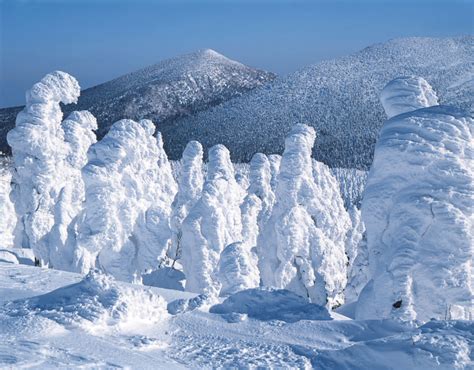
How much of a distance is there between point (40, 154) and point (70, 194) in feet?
7.45

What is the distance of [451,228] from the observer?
1138 centimetres

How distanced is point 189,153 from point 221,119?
138 meters

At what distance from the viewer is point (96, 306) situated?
902cm

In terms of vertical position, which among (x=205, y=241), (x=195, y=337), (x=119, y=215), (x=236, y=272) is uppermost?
(x=119, y=215)

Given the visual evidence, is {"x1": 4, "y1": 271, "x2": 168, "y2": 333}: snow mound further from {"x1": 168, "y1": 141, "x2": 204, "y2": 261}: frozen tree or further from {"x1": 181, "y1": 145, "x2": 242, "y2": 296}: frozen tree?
{"x1": 168, "y1": 141, "x2": 204, "y2": 261}: frozen tree

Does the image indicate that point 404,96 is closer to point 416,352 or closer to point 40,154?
point 416,352

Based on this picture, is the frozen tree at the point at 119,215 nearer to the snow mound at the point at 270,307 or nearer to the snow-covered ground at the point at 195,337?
the snow-covered ground at the point at 195,337

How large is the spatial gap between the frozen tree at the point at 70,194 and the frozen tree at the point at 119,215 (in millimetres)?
1220

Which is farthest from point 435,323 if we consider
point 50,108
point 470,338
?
point 50,108

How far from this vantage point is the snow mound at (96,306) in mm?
8734

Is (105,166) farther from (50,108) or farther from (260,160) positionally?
(260,160)

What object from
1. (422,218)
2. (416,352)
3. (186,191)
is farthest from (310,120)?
(416,352)

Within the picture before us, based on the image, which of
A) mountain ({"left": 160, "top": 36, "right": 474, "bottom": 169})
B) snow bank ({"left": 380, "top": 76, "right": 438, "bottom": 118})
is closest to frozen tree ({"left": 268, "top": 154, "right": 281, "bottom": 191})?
snow bank ({"left": 380, "top": 76, "right": 438, "bottom": 118})

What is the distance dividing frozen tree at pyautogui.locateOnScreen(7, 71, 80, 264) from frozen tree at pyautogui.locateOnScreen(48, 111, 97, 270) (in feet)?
2.93
